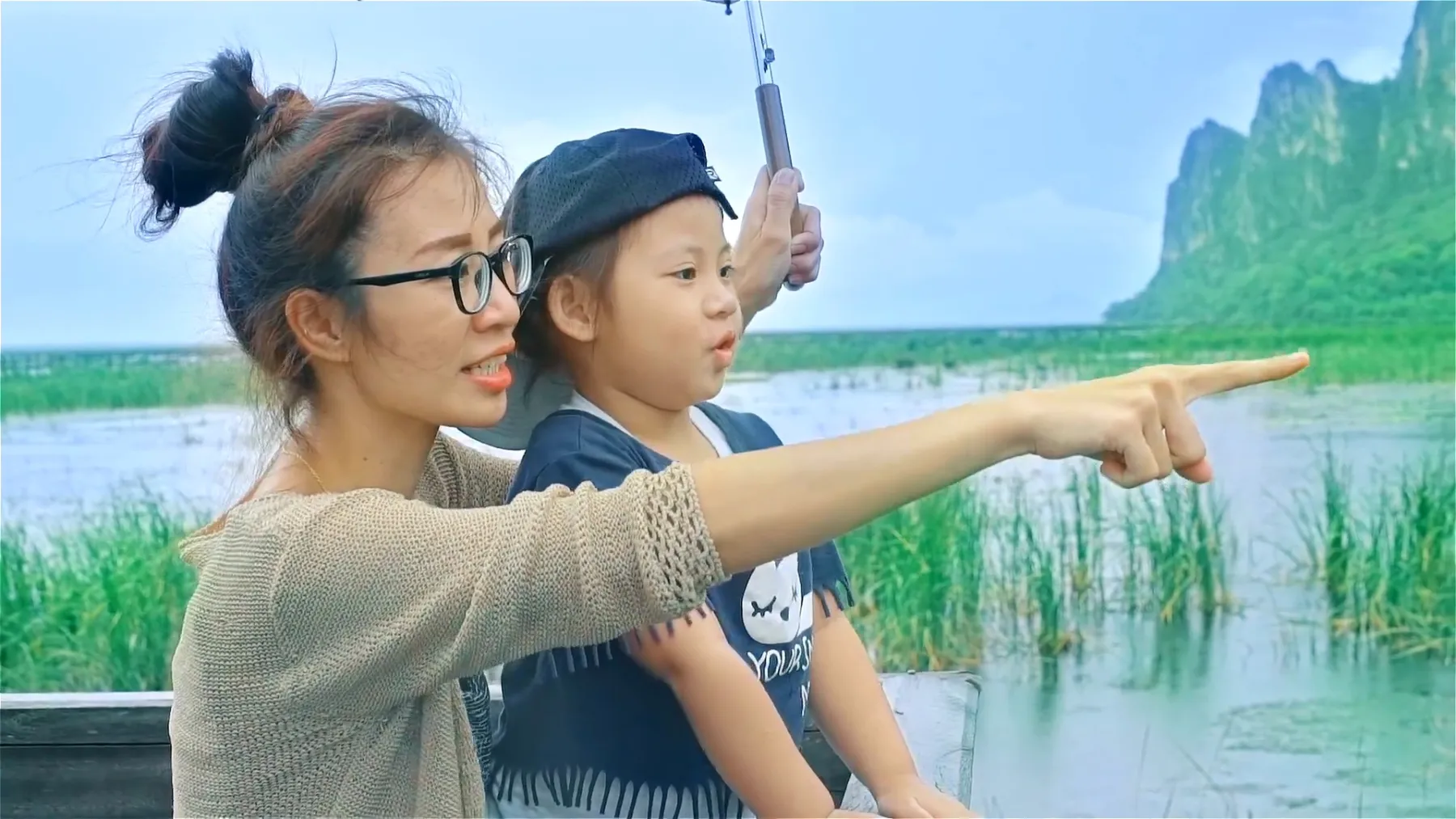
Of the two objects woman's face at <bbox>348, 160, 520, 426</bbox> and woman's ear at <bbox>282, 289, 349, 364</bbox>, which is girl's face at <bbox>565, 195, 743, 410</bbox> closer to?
woman's face at <bbox>348, 160, 520, 426</bbox>

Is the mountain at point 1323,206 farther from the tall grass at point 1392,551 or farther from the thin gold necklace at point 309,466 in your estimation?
the thin gold necklace at point 309,466

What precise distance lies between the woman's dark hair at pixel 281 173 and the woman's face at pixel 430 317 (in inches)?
0.7

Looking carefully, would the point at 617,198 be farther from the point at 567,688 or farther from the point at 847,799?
the point at 847,799

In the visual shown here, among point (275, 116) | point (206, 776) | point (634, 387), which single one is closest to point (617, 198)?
point (634, 387)

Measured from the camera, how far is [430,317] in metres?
0.96

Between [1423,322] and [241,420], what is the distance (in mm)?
2735

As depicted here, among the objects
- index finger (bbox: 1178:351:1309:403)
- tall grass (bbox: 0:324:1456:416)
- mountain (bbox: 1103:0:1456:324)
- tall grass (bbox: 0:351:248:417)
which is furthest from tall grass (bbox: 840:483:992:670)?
index finger (bbox: 1178:351:1309:403)

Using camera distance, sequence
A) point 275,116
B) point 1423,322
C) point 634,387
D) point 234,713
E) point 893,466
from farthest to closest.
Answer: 1. point 1423,322
2. point 634,387
3. point 275,116
4. point 234,713
5. point 893,466

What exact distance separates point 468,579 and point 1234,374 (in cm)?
51

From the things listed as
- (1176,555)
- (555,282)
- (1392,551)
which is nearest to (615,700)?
(555,282)

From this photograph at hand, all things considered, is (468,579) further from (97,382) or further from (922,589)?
(97,382)

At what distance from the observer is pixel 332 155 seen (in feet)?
3.14

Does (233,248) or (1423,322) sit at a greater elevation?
(233,248)

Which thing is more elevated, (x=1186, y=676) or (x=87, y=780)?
(x=87, y=780)
